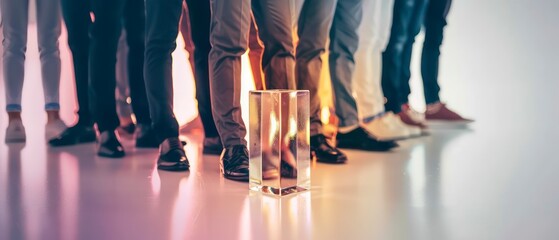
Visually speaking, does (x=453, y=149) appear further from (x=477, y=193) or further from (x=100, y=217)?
(x=100, y=217)

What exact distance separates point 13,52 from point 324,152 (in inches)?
51.2

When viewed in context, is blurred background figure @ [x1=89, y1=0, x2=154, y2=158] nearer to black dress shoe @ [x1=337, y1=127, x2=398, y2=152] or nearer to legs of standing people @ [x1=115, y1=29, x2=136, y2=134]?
legs of standing people @ [x1=115, y1=29, x2=136, y2=134]

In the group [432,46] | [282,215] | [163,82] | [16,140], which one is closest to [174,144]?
[163,82]

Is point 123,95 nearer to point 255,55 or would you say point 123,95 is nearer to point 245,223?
point 255,55

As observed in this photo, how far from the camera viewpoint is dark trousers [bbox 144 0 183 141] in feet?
5.74

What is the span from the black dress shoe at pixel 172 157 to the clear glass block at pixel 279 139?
1.20ft

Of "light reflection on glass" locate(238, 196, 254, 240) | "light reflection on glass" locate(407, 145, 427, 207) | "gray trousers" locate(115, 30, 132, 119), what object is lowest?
"light reflection on glass" locate(407, 145, 427, 207)

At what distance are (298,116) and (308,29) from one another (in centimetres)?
62

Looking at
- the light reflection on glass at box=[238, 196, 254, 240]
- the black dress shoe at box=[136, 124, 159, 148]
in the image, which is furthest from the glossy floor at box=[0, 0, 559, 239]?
the black dress shoe at box=[136, 124, 159, 148]

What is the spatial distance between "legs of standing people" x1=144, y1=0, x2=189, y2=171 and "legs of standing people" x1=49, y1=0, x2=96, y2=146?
1.99 ft

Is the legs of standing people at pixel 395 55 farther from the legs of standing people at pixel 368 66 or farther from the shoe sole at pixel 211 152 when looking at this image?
the shoe sole at pixel 211 152

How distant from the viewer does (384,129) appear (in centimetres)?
241

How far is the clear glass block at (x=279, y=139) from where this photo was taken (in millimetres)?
1414

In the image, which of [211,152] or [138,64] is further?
[138,64]
